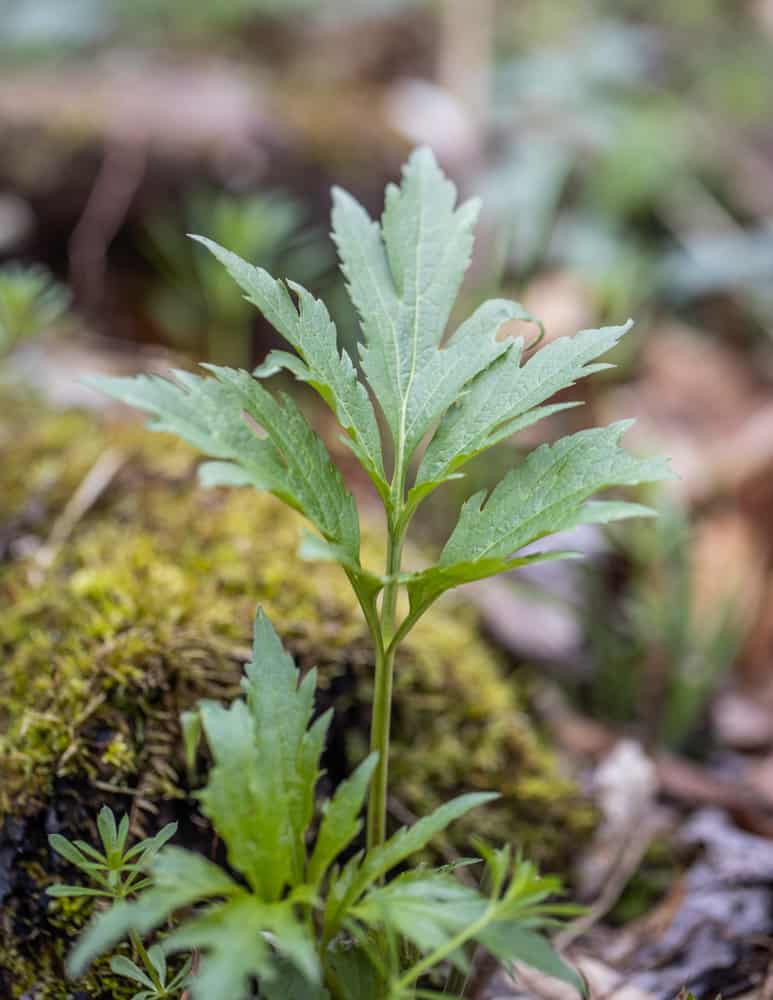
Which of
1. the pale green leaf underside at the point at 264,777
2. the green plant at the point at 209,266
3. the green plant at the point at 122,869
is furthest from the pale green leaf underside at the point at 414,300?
the green plant at the point at 209,266

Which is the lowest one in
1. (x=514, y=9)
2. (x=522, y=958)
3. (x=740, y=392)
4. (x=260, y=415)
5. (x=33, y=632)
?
(x=740, y=392)

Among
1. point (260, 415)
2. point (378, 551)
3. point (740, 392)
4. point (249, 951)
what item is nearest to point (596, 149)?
point (740, 392)

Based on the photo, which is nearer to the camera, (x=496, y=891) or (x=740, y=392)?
(x=496, y=891)

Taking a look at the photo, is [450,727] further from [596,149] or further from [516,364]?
[596,149]

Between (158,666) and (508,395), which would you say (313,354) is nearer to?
(508,395)

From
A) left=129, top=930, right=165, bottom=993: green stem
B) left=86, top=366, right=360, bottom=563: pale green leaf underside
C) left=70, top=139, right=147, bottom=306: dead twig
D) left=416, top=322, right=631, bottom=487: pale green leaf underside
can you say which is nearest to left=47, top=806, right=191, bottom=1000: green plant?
left=129, top=930, right=165, bottom=993: green stem

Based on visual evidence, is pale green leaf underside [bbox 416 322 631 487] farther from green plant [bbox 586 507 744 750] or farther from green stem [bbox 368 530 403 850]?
green plant [bbox 586 507 744 750]
